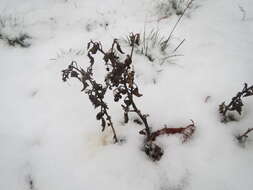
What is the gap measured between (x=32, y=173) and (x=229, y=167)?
1.10 meters

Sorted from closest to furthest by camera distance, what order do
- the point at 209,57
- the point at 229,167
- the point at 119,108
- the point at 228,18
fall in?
the point at 229,167, the point at 119,108, the point at 209,57, the point at 228,18

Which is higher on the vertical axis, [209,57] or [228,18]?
[228,18]

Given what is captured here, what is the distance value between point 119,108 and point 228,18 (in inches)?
49.6

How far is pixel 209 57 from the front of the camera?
1.94m

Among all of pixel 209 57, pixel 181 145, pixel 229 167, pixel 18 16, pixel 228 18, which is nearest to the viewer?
pixel 229 167

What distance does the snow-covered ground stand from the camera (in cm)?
143

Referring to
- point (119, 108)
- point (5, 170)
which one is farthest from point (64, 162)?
point (119, 108)

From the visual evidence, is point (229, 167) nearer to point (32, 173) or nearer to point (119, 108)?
point (119, 108)

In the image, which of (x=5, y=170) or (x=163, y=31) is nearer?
(x=5, y=170)

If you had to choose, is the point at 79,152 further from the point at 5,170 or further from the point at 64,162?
the point at 5,170

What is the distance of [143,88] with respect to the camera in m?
1.81

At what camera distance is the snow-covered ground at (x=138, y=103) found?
143 cm

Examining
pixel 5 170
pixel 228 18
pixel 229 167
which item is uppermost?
pixel 228 18

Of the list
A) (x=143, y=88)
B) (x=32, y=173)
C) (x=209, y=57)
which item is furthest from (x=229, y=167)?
(x=32, y=173)
